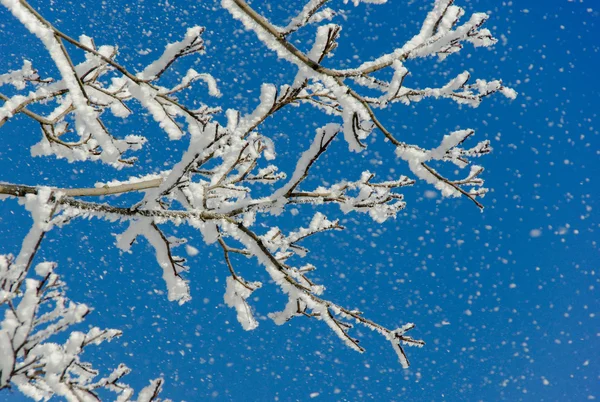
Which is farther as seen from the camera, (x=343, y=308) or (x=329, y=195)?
(x=343, y=308)

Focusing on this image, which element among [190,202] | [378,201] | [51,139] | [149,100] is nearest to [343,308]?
[378,201]

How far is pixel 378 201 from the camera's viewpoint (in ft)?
8.75

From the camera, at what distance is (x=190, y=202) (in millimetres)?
2518

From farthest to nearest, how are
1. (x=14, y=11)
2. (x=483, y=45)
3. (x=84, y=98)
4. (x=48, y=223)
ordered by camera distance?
(x=483, y=45), (x=84, y=98), (x=14, y=11), (x=48, y=223)

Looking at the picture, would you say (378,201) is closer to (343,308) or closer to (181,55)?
(343,308)

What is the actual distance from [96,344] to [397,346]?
5.37 ft

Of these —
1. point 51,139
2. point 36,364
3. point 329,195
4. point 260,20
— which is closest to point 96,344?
point 36,364

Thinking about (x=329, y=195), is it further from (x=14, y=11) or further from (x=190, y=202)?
(x=14, y=11)

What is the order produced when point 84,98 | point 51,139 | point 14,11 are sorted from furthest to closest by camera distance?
1. point 51,139
2. point 84,98
3. point 14,11

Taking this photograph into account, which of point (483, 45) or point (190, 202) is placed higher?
point (483, 45)

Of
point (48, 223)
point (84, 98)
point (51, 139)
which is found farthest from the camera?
point (51, 139)

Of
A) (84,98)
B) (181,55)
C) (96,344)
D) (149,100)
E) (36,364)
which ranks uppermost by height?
(181,55)

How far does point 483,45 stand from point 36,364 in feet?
8.37

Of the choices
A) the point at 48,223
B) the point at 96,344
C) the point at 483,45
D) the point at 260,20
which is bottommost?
the point at 96,344
